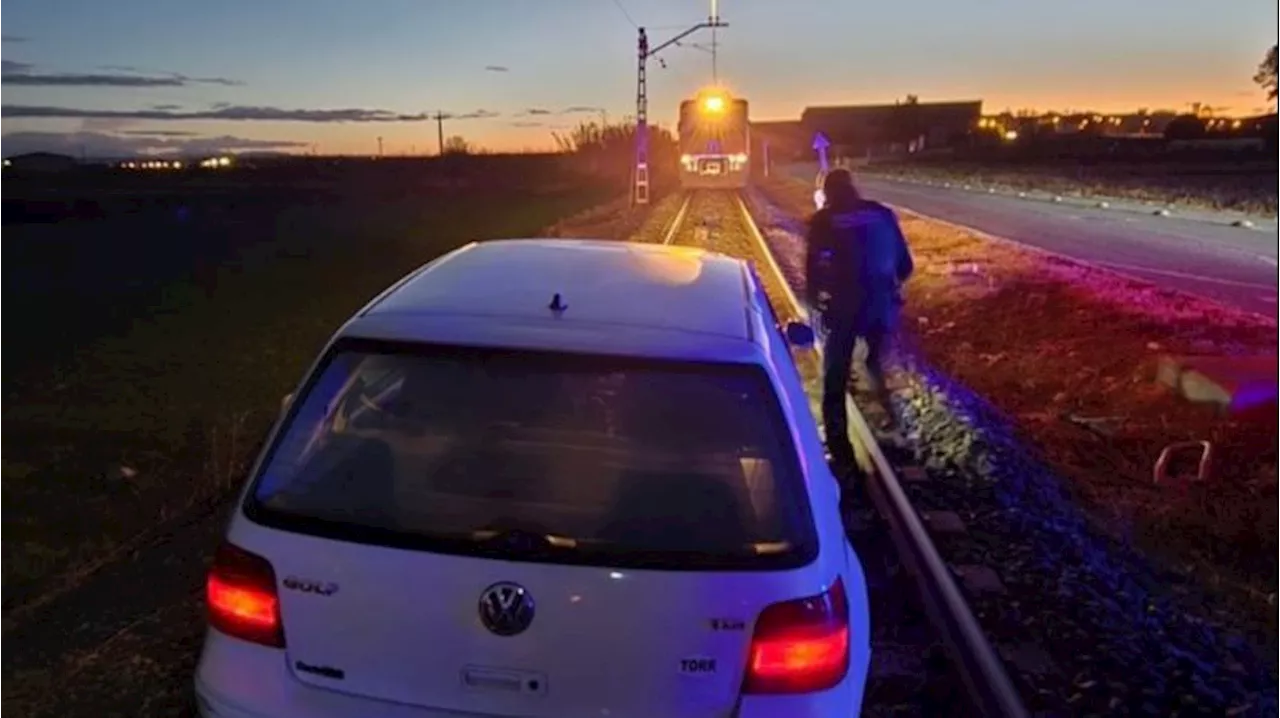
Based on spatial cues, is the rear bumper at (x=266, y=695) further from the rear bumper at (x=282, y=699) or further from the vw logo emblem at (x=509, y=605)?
the vw logo emblem at (x=509, y=605)

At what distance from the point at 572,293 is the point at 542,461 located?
62 centimetres

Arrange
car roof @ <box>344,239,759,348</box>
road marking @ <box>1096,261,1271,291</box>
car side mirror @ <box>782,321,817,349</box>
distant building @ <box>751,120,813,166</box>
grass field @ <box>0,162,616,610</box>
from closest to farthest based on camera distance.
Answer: car roof @ <box>344,239,759,348</box> → car side mirror @ <box>782,321,817,349</box> → grass field @ <box>0,162,616,610</box> → road marking @ <box>1096,261,1271,291</box> → distant building @ <box>751,120,813,166</box>

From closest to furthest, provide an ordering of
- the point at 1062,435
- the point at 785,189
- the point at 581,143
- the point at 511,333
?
1. the point at 511,333
2. the point at 1062,435
3. the point at 785,189
4. the point at 581,143

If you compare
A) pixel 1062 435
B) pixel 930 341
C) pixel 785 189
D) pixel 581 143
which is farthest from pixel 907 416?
pixel 581 143

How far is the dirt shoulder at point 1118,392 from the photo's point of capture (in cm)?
713

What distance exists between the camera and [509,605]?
2.89 meters

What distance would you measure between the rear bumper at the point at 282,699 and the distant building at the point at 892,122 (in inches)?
5393

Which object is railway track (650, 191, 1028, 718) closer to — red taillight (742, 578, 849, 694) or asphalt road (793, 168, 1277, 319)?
red taillight (742, 578, 849, 694)

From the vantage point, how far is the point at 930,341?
14.7 metres

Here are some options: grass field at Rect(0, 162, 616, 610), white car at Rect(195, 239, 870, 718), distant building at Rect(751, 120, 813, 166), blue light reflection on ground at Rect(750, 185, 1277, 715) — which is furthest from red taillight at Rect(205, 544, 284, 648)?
distant building at Rect(751, 120, 813, 166)

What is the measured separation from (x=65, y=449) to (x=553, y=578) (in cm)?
815

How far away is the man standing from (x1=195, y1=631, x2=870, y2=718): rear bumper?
549cm

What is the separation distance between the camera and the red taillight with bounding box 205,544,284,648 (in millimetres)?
3047

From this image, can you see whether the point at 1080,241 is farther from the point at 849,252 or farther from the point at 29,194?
the point at 29,194
